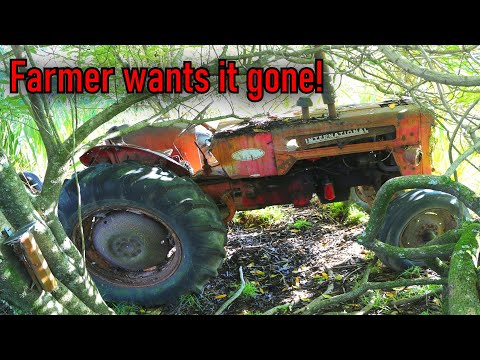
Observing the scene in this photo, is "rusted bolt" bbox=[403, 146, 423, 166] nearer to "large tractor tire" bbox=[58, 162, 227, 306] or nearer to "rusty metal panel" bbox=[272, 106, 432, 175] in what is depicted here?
"rusty metal panel" bbox=[272, 106, 432, 175]

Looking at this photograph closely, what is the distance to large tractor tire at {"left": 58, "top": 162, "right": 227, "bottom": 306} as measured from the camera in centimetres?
305

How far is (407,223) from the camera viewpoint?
331 cm

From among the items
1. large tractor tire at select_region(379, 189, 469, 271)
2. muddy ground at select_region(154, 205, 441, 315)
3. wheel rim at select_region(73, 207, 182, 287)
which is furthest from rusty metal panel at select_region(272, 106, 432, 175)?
wheel rim at select_region(73, 207, 182, 287)

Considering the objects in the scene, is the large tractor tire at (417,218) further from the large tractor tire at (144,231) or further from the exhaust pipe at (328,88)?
the large tractor tire at (144,231)

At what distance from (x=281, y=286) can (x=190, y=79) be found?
1695 mm

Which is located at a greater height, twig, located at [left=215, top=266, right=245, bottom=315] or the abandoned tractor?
the abandoned tractor

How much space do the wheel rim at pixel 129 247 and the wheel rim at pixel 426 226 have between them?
1.60m

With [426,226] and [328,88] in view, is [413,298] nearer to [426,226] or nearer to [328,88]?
[426,226]

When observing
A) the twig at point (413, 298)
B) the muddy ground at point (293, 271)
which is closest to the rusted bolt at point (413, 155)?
the muddy ground at point (293, 271)

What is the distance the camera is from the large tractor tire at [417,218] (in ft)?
10.7

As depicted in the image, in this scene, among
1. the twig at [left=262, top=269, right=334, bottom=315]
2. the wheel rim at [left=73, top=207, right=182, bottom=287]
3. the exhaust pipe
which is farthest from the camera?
the wheel rim at [left=73, top=207, right=182, bottom=287]

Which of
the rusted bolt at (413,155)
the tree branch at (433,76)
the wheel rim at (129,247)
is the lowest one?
the wheel rim at (129,247)

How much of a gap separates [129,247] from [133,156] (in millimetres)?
655

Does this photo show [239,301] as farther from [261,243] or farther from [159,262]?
[261,243]
